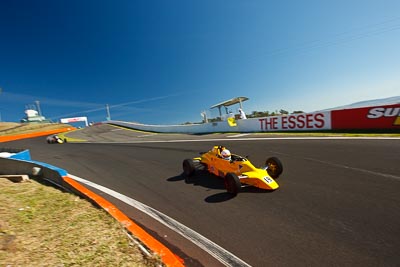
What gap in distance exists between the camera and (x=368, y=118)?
1113cm

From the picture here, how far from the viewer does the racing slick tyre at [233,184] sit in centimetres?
460

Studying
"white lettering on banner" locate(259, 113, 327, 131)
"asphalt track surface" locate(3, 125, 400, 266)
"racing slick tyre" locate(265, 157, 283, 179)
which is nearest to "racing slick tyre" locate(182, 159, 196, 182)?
"asphalt track surface" locate(3, 125, 400, 266)

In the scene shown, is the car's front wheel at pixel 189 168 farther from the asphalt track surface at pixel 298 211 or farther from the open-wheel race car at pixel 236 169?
the asphalt track surface at pixel 298 211

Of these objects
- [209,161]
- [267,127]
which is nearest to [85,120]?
[267,127]

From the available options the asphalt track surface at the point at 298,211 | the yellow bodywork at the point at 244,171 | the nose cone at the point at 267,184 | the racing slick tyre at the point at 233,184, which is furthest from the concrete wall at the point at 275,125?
the racing slick tyre at the point at 233,184

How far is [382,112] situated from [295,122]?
177 inches

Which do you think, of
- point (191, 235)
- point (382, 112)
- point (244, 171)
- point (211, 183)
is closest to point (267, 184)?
point (244, 171)

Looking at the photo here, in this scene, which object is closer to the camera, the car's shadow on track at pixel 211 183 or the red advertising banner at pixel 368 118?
the car's shadow on track at pixel 211 183

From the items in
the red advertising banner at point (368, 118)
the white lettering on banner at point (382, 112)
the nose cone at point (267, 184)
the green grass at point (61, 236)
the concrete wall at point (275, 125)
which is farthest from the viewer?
the concrete wall at point (275, 125)

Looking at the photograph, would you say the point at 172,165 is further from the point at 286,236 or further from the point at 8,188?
the point at 286,236

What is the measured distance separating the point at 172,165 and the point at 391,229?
646 centimetres

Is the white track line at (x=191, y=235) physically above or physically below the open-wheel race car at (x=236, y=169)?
below

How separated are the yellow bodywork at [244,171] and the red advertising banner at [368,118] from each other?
9.35 m

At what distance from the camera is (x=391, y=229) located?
3041 mm
